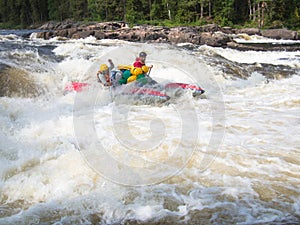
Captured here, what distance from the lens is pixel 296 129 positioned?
17.7 feet

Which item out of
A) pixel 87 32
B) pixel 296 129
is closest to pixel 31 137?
pixel 296 129

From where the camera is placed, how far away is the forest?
30391 mm

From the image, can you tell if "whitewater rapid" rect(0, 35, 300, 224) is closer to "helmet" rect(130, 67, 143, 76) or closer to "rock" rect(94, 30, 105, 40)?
"helmet" rect(130, 67, 143, 76)

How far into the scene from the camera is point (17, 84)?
811 centimetres

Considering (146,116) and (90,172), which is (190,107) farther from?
(90,172)

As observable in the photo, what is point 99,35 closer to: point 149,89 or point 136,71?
point 136,71

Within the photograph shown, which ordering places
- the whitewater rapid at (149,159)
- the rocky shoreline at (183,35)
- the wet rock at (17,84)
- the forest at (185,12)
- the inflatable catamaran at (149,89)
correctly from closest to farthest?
the whitewater rapid at (149,159), the inflatable catamaran at (149,89), the wet rock at (17,84), the rocky shoreline at (183,35), the forest at (185,12)

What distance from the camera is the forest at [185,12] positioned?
1196 inches

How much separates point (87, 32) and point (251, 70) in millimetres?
16148

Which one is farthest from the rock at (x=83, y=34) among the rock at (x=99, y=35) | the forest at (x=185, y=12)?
the forest at (x=185, y=12)

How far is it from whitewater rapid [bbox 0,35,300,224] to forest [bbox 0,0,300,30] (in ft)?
83.9

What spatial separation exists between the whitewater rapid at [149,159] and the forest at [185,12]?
2558cm

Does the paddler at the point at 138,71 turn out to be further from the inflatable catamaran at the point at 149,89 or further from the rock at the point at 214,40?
the rock at the point at 214,40

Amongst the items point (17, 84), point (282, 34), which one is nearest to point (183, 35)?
point (282, 34)
